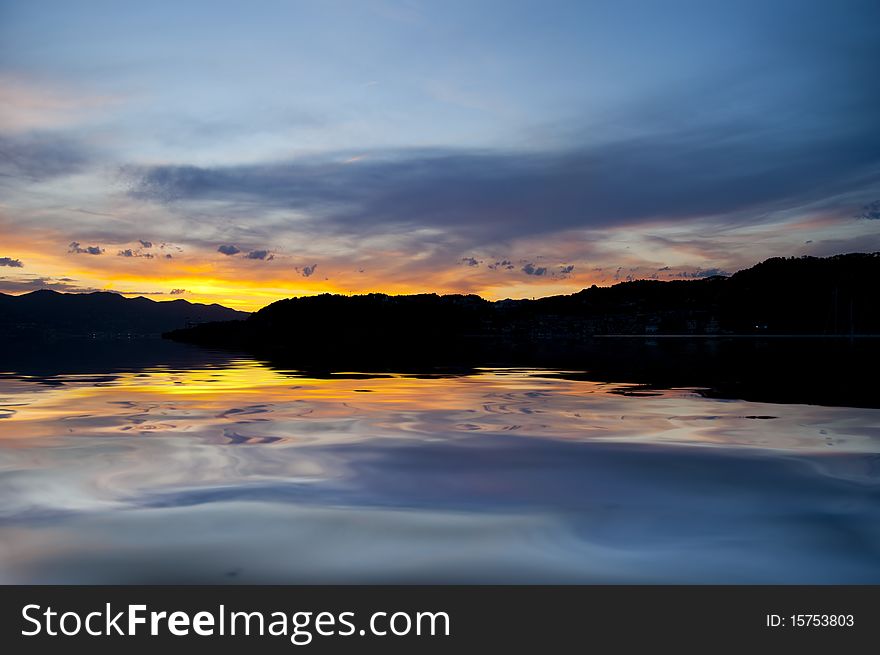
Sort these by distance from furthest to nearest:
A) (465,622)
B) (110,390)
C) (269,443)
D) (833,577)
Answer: (110,390)
(269,443)
(833,577)
(465,622)

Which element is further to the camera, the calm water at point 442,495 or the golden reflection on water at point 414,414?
the golden reflection on water at point 414,414

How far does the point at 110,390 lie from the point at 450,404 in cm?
1503

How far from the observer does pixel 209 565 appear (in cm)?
779

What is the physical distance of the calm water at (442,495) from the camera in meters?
7.87

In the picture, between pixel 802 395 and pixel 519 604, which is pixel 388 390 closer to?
pixel 802 395

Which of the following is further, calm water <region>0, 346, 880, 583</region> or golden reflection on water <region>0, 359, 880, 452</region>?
golden reflection on water <region>0, 359, 880, 452</region>

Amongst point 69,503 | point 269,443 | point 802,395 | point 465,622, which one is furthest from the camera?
point 802,395

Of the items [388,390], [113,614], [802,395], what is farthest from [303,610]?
[802,395]

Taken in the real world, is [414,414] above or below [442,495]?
above

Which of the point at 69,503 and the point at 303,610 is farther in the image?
the point at 69,503

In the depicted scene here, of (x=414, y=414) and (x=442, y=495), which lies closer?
(x=442, y=495)

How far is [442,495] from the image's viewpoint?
10820 millimetres

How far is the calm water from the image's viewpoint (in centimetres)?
787

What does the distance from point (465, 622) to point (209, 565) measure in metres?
3.14
